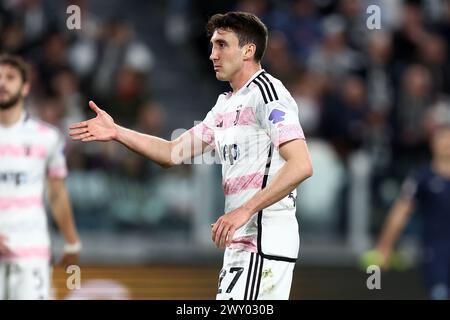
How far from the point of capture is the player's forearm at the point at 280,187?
20.9ft

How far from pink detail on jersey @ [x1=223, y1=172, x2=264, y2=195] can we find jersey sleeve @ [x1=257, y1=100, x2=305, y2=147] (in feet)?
0.88

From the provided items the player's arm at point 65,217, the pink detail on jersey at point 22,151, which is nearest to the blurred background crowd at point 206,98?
the player's arm at point 65,217

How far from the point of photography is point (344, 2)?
17.2 metres

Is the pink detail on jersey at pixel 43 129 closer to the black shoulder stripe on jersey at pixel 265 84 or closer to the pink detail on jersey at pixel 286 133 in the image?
the black shoulder stripe on jersey at pixel 265 84

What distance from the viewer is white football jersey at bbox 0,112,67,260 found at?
8.94 metres

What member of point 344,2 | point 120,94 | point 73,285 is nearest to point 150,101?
point 120,94

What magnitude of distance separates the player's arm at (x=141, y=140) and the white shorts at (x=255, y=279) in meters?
0.90

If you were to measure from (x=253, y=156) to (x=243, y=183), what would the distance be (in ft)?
0.54

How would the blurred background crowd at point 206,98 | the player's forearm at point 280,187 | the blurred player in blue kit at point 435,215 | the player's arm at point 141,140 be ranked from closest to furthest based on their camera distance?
the player's forearm at point 280,187
the player's arm at point 141,140
the blurred player in blue kit at point 435,215
the blurred background crowd at point 206,98

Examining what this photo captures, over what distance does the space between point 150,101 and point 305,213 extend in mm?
2619

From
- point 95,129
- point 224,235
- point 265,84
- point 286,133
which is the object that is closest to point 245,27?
point 265,84

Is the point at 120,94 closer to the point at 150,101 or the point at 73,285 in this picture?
the point at 150,101

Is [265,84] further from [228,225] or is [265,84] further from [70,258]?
[70,258]
